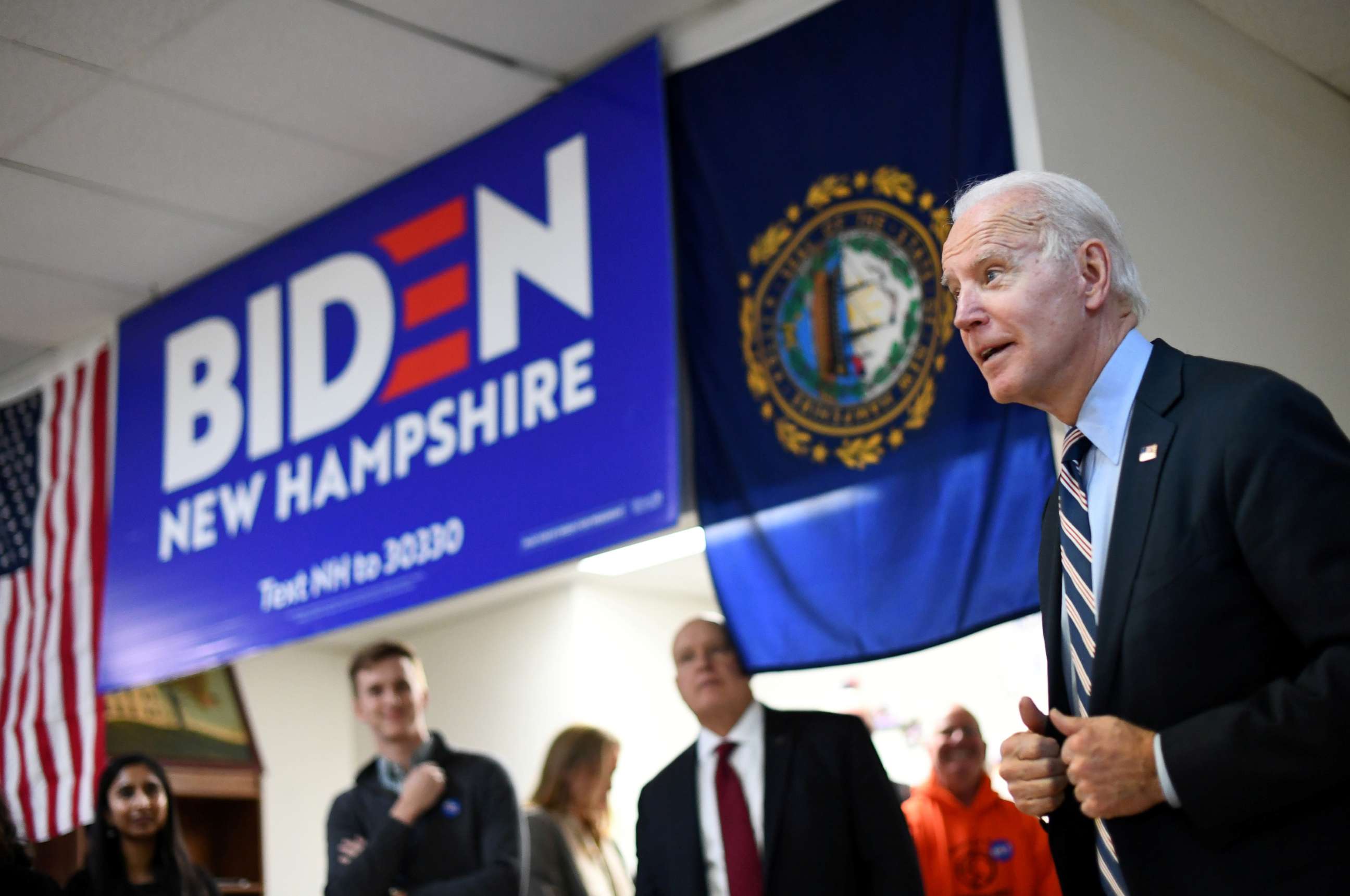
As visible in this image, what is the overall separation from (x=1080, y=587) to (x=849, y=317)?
1930 millimetres

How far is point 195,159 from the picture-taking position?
418cm

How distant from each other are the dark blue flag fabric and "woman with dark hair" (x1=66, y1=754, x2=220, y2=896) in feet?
5.96

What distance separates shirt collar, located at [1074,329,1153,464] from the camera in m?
1.39

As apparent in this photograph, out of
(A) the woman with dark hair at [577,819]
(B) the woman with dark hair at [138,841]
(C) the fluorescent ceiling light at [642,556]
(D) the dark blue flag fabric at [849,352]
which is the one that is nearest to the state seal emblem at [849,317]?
(D) the dark blue flag fabric at [849,352]

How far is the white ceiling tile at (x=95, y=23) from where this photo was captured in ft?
11.2

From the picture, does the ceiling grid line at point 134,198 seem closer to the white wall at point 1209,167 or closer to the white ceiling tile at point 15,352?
the white ceiling tile at point 15,352

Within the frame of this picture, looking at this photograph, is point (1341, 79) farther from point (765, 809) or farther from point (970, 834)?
point (765, 809)

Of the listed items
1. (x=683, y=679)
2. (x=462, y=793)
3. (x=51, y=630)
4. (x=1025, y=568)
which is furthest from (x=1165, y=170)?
(x=51, y=630)

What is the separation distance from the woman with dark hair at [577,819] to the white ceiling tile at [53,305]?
230 centimetres

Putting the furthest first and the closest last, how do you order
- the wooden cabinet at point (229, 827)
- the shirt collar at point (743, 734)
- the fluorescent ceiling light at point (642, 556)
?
the wooden cabinet at point (229, 827), the fluorescent ceiling light at point (642, 556), the shirt collar at point (743, 734)

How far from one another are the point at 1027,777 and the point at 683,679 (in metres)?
1.89

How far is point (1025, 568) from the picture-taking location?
9.29ft

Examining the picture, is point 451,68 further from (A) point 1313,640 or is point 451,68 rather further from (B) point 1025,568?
(A) point 1313,640

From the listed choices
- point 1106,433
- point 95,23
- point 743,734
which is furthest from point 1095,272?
point 95,23
